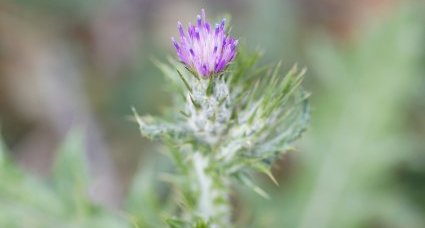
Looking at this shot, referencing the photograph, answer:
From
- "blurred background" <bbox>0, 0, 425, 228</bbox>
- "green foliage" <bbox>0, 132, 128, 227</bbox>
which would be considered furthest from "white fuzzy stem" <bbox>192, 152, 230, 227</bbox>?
"blurred background" <bbox>0, 0, 425, 228</bbox>

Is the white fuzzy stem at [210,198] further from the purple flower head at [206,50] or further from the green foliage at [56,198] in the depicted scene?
the green foliage at [56,198]

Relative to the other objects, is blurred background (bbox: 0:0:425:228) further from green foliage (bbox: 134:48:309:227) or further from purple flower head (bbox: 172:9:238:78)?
purple flower head (bbox: 172:9:238:78)

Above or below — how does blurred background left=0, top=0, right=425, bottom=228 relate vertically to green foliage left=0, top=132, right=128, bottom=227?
above

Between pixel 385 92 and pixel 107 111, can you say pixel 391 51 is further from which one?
pixel 107 111

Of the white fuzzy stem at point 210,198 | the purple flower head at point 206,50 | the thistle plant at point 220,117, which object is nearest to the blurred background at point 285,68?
the white fuzzy stem at point 210,198

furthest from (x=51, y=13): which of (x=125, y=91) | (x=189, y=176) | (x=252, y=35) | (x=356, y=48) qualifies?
(x=189, y=176)

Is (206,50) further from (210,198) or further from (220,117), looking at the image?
(210,198)

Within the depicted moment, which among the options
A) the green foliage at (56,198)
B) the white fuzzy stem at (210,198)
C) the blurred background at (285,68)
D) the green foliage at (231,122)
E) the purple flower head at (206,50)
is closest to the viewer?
the purple flower head at (206,50)

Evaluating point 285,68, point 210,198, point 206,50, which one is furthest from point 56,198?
point 285,68
